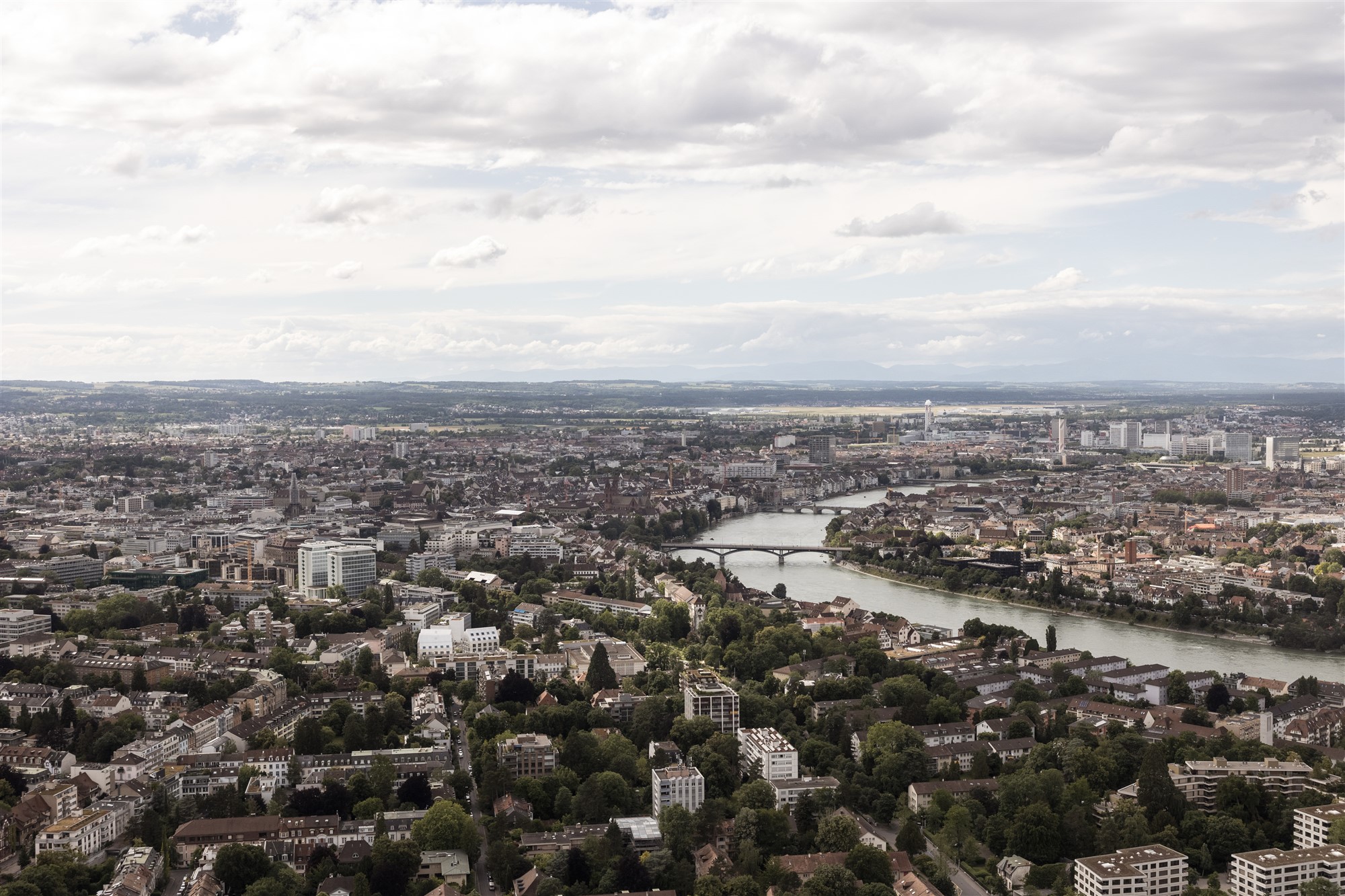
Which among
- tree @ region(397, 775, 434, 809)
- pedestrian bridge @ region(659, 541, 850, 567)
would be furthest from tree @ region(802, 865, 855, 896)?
pedestrian bridge @ region(659, 541, 850, 567)

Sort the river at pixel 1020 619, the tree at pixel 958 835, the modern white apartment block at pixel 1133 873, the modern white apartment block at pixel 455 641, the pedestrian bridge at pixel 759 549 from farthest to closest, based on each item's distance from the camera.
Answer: the pedestrian bridge at pixel 759 549, the river at pixel 1020 619, the modern white apartment block at pixel 455 641, the tree at pixel 958 835, the modern white apartment block at pixel 1133 873

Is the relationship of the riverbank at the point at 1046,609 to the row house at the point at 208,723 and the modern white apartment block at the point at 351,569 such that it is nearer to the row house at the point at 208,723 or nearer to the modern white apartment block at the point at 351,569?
the modern white apartment block at the point at 351,569

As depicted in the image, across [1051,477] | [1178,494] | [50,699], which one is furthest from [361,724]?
[1051,477]

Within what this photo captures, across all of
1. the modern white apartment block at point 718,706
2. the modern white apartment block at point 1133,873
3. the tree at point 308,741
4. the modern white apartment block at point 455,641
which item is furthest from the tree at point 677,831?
the modern white apartment block at point 455,641

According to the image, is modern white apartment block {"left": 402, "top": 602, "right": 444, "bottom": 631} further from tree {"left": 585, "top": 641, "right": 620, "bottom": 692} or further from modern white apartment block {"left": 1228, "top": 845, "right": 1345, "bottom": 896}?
modern white apartment block {"left": 1228, "top": 845, "right": 1345, "bottom": 896}

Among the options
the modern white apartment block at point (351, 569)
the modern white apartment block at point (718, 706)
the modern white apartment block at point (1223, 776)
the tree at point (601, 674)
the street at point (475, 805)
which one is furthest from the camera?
the modern white apartment block at point (351, 569)
